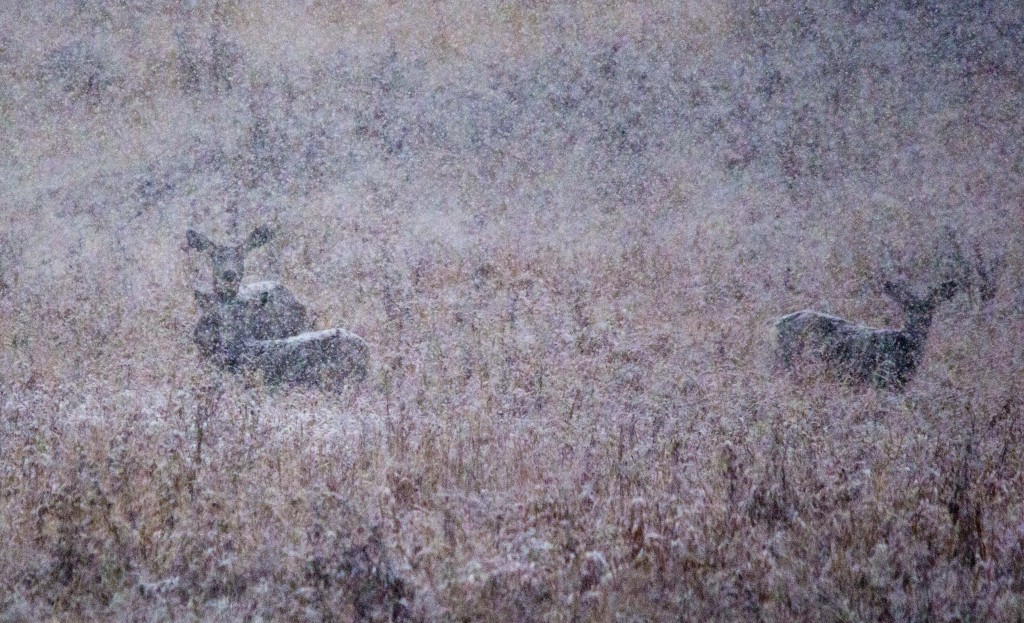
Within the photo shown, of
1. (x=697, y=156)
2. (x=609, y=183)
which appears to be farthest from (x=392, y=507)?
(x=697, y=156)

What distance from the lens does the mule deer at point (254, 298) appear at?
9.27 meters

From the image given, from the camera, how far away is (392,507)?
15.0 ft

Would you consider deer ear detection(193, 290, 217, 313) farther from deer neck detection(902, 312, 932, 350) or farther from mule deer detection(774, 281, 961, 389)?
deer neck detection(902, 312, 932, 350)

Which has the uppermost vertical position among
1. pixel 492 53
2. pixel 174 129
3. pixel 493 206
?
pixel 492 53

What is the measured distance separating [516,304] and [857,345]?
385cm

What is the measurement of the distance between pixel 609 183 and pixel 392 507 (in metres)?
14.4

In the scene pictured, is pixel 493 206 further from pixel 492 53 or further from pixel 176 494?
pixel 176 494

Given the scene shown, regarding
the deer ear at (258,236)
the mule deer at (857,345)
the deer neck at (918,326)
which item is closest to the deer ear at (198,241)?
the deer ear at (258,236)

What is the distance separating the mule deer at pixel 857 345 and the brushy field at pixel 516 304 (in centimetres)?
30

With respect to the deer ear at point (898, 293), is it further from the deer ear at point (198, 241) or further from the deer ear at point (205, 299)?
the deer ear at point (198, 241)

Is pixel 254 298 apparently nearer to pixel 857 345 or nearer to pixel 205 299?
pixel 205 299

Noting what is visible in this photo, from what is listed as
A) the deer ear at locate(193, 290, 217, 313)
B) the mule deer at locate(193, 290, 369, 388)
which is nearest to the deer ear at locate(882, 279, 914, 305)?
the mule deer at locate(193, 290, 369, 388)

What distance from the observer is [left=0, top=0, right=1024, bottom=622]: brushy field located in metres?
4.11

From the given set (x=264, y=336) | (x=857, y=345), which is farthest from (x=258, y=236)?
(x=857, y=345)
